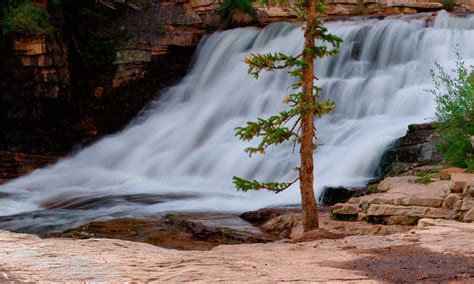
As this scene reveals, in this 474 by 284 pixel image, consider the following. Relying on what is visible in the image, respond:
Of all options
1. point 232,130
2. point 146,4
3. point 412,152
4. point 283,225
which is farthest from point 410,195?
point 146,4

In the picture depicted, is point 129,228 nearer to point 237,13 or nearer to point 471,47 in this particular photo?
point 471,47

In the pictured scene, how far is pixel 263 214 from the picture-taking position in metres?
10.9

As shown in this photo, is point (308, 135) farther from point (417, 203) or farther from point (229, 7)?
point (229, 7)

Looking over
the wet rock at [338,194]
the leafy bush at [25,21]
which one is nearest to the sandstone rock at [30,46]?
the leafy bush at [25,21]

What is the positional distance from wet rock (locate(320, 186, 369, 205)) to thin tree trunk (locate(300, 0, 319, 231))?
106 inches

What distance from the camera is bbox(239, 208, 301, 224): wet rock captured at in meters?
10.8

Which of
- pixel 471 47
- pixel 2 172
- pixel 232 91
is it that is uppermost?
pixel 471 47

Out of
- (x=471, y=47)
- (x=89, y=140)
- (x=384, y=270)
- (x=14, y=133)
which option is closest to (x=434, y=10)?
(x=471, y=47)

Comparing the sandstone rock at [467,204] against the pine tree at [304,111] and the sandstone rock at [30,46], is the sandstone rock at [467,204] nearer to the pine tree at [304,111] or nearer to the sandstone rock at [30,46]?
the pine tree at [304,111]

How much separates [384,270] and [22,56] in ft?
55.3

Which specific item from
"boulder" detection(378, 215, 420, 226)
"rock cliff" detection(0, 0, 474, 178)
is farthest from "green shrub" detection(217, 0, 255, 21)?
"boulder" detection(378, 215, 420, 226)

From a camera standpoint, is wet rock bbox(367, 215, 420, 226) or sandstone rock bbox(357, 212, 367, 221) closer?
wet rock bbox(367, 215, 420, 226)

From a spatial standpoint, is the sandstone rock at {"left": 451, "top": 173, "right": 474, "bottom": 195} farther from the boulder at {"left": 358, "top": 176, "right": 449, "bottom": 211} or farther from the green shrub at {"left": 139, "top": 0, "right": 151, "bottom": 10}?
the green shrub at {"left": 139, "top": 0, "right": 151, "bottom": 10}

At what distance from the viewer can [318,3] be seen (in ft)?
28.0
